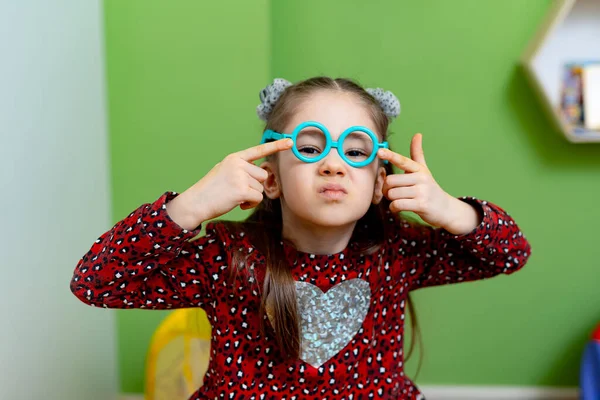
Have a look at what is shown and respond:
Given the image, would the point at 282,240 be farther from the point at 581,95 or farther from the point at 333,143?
the point at 581,95

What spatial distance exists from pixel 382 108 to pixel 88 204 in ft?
2.98

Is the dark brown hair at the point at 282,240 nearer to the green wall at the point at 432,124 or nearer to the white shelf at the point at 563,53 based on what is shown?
the green wall at the point at 432,124

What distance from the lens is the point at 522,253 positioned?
47.3 inches

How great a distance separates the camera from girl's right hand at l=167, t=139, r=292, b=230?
0.99m

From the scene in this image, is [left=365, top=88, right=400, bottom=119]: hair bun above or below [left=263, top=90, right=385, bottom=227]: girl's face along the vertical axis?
above

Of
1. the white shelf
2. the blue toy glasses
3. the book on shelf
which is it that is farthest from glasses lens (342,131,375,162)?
the book on shelf

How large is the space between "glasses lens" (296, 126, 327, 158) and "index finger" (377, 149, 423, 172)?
10cm

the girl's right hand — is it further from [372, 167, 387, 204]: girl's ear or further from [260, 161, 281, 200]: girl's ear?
[372, 167, 387, 204]: girl's ear

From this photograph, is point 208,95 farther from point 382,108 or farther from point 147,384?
point 147,384

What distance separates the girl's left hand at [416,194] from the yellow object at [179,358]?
79 centimetres

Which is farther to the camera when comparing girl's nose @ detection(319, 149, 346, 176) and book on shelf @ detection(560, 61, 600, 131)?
book on shelf @ detection(560, 61, 600, 131)

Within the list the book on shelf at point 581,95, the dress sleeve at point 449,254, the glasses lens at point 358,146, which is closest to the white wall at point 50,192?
the glasses lens at point 358,146

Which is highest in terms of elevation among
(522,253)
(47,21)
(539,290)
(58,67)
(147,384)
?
(47,21)

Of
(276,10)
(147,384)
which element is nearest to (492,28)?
(276,10)
